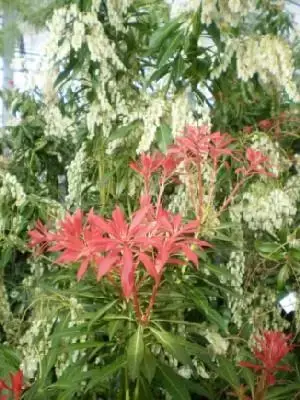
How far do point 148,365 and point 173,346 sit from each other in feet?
0.18

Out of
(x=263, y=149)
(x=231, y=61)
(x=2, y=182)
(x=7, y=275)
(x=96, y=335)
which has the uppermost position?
(x=231, y=61)

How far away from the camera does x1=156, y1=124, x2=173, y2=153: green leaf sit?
1513 millimetres

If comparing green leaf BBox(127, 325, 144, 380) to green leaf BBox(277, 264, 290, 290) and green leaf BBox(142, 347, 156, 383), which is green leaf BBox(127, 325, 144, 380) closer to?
green leaf BBox(142, 347, 156, 383)

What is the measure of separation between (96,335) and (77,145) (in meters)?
0.69

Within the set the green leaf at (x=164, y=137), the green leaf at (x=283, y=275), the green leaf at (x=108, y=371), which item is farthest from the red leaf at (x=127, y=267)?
the green leaf at (x=283, y=275)

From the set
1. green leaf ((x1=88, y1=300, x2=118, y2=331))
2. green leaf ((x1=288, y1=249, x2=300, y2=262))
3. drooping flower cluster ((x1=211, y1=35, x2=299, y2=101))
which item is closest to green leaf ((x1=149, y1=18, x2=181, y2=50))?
drooping flower cluster ((x1=211, y1=35, x2=299, y2=101))

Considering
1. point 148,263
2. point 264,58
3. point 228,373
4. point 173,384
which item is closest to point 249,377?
point 228,373

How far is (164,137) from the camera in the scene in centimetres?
152

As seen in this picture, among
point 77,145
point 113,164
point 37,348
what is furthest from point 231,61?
point 37,348

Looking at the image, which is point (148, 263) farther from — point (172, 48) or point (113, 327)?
point (172, 48)

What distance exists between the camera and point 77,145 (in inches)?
74.4

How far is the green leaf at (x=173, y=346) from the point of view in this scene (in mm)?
1093

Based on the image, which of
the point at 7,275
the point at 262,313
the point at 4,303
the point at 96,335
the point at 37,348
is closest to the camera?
the point at 96,335

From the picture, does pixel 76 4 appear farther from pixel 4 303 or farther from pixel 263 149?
pixel 4 303
